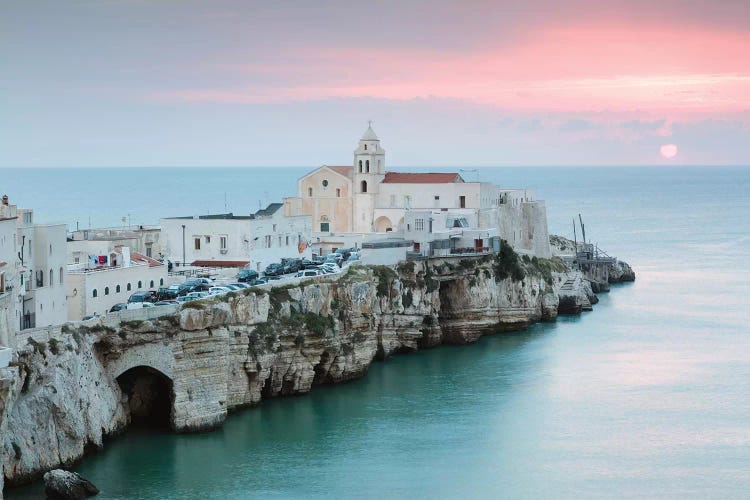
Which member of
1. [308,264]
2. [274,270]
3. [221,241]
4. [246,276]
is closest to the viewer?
[246,276]

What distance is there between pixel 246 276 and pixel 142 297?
7.51 m

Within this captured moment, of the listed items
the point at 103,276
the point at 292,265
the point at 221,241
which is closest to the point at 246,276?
the point at 292,265

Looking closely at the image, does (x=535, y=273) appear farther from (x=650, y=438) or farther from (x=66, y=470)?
(x=66, y=470)

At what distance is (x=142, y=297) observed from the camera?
181 feet

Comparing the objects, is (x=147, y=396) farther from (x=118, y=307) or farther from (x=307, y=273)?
(x=307, y=273)

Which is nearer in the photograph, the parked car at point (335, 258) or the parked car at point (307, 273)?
the parked car at point (307, 273)

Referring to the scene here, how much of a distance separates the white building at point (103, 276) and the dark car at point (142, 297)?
0.47 metres

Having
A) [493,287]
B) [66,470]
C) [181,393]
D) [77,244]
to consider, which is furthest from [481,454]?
[493,287]

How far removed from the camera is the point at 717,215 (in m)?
185

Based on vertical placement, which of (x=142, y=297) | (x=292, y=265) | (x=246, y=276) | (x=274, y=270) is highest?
(x=292, y=265)

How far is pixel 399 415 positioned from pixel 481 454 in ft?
21.2

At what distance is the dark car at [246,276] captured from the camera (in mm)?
60969

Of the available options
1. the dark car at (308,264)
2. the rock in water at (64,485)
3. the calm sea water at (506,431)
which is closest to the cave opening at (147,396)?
the calm sea water at (506,431)

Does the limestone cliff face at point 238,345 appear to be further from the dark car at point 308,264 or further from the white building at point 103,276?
the white building at point 103,276
